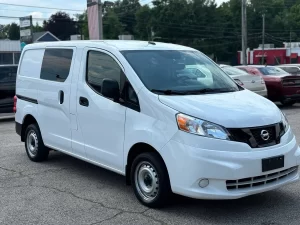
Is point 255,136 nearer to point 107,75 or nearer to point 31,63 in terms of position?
point 107,75

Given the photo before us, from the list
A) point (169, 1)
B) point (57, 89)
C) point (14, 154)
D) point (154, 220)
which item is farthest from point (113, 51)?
point (169, 1)

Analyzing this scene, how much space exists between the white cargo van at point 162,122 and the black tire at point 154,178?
0.04ft

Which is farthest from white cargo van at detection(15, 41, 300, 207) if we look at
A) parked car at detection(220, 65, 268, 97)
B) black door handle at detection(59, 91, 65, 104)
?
parked car at detection(220, 65, 268, 97)

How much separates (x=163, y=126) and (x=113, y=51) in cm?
143

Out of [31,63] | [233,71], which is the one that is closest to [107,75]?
[31,63]

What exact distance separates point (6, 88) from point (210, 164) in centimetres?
1001

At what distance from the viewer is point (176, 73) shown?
19.2 feet

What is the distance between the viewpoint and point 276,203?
217 inches

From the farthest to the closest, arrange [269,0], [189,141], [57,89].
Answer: [269,0], [57,89], [189,141]

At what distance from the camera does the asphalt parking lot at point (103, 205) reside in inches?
198

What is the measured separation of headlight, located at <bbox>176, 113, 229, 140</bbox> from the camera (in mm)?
4805

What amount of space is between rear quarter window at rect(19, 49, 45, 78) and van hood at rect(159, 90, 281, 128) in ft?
10.0

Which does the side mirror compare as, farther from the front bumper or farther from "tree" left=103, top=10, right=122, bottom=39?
"tree" left=103, top=10, right=122, bottom=39

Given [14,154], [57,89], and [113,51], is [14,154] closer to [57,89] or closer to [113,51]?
[57,89]
